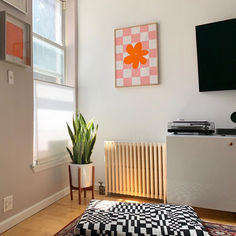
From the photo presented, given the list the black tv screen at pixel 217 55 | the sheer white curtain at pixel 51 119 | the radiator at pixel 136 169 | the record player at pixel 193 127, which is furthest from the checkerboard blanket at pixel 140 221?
the black tv screen at pixel 217 55

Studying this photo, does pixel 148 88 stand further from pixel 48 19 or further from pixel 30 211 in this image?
pixel 30 211

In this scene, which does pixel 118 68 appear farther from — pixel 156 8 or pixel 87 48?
pixel 156 8

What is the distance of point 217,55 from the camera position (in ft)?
7.34

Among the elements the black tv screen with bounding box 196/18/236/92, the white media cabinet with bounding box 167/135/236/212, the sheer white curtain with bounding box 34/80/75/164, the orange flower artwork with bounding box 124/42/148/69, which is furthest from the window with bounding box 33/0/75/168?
the black tv screen with bounding box 196/18/236/92

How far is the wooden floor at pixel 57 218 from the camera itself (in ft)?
6.08

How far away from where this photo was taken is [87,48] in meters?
2.99

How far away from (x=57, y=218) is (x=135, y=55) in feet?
6.69

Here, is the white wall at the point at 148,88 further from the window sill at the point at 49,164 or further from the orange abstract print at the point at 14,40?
the orange abstract print at the point at 14,40

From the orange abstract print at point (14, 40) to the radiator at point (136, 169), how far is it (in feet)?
4.59

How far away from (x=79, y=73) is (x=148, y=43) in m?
1.05

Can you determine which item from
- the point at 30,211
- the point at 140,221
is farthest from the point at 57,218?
the point at 140,221

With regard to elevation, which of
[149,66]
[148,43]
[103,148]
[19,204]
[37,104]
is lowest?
[19,204]

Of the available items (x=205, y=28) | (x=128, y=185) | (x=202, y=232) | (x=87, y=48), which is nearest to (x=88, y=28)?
(x=87, y=48)

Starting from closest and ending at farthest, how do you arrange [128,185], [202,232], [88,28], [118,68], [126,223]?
1. [202,232]
2. [126,223]
3. [128,185]
4. [118,68]
5. [88,28]
